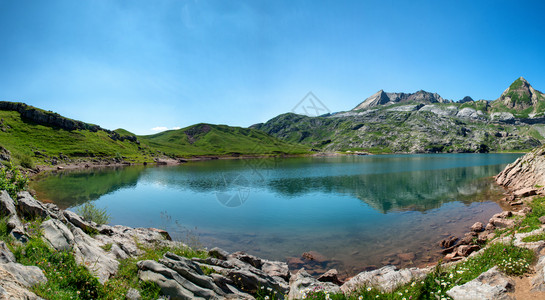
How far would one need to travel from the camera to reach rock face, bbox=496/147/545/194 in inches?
1759

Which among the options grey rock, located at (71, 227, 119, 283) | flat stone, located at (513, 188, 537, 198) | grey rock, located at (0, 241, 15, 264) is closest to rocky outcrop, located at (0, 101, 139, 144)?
grey rock, located at (71, 227, 119, 283)

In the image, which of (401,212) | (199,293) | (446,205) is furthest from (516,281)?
(446,205)

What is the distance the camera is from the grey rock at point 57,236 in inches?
437

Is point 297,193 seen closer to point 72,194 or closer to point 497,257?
point 497,257

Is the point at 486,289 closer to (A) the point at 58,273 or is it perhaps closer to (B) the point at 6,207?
(A) the point at 58,273

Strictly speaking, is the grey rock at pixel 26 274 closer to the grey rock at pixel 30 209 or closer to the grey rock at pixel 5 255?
the grey rock at pixel 5 255

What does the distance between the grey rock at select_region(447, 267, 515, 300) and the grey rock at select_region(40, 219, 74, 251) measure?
53.7 feet

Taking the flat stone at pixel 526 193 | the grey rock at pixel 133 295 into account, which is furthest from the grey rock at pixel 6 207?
the flat stone at pixel 526 193

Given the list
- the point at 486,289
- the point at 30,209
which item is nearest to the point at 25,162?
the point at 30,209

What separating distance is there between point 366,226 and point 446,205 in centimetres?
2028

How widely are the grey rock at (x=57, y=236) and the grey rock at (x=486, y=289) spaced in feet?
53.7

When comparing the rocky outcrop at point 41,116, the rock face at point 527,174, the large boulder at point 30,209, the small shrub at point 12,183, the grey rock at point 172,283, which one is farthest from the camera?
the rocky outcrop at point 41,116

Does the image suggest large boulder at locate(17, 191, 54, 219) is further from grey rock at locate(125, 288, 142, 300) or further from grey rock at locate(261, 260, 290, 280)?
grey rock at locate(261, 260, 290, 280)

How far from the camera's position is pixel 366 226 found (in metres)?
31.8
